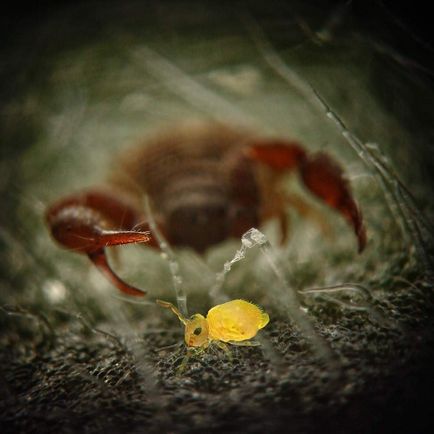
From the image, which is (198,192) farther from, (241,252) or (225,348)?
(225,348)

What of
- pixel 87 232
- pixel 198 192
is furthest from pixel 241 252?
pixel 198 192

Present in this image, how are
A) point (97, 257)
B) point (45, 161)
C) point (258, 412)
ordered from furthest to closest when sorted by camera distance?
point (45, 161) → point (97, 257) → point (258, 412)

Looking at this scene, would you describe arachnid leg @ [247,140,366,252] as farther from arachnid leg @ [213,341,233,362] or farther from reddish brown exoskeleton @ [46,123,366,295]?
arachnid leg @ [213,341,233,362]

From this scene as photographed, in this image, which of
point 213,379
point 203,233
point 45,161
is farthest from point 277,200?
point 45,161

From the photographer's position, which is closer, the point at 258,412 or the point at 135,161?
the point at 258,412

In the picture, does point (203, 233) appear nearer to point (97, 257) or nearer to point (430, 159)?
point (97, 257)

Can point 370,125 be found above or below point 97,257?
above
